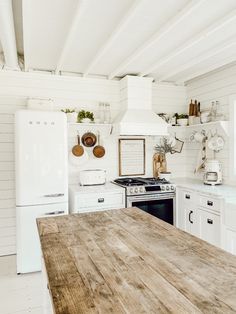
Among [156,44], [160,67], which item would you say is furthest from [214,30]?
[160,67]

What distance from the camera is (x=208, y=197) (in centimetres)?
321

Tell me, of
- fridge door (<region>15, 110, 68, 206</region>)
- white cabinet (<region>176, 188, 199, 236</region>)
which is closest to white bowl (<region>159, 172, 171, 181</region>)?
white cabinet (<region>176, 188, 199, 236</region>)

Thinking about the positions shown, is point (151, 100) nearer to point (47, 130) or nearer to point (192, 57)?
point (192, 57)

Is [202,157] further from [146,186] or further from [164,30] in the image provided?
[164,30]

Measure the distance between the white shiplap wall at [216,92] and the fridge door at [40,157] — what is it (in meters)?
2.29

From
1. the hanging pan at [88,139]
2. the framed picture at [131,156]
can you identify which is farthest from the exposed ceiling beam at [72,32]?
the framed picture at [131,156]

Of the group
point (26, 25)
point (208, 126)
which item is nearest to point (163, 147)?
point (208, 126)

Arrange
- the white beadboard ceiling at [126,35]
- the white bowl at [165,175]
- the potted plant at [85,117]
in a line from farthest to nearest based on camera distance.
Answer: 1. the white bowl at [165,175]
2. the potted plant at [85,117]
3. the white beadboard ceiling at [126,35]

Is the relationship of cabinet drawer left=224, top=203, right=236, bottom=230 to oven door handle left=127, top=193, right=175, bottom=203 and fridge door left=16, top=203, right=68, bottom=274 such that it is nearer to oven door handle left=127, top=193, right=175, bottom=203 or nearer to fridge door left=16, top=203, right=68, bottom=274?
oven door handle left=127, top=193, right=175, bottom=203

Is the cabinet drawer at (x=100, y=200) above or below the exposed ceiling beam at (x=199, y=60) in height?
below

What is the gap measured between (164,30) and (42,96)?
2082 mm

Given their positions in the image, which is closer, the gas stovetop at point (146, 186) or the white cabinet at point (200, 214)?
the white cabinet at point (200, 214)

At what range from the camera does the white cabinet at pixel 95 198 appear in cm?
338

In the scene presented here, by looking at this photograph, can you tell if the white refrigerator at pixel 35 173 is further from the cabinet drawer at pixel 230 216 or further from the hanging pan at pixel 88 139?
the cabinet drawer at pixel 230 216
